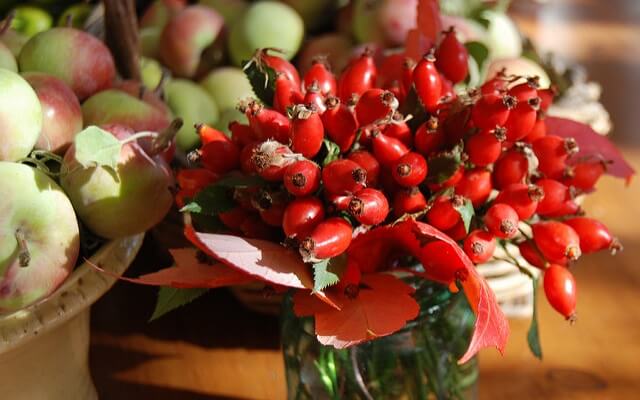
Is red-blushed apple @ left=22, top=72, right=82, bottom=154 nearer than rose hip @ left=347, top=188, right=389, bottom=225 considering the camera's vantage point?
No

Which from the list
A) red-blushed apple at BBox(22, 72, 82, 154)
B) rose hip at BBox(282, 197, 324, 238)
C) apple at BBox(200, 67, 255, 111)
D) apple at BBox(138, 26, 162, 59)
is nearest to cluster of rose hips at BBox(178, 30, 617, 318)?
rose hip at BBox(282, 197, 324, 238)

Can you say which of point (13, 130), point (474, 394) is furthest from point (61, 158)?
point (474, 394)

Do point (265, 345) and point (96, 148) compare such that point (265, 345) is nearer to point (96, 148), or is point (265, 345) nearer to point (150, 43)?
point (96, 148)

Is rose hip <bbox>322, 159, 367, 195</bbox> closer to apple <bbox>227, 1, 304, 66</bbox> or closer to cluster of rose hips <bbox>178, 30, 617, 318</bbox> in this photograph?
cluster of rose hips <bbox>178, 30, 617, 318</bbox>

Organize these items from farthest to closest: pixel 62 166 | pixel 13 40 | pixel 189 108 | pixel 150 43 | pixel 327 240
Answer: pixel 150 43
pixel 189 108
pixel 13 40
pixel 62 166
pixel 327 240

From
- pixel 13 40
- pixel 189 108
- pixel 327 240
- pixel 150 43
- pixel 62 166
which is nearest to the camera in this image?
pixel 327 240

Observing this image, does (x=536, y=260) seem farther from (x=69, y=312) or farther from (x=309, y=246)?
(x=69, y=312)

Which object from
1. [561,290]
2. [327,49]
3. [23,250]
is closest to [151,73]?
[327,49]
